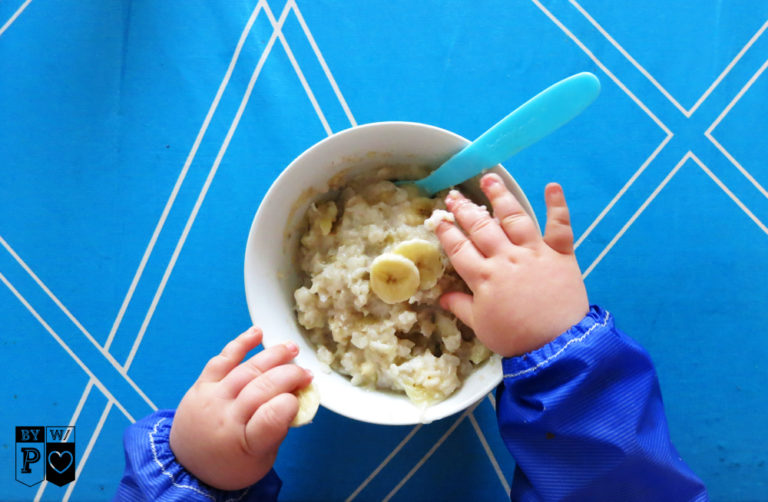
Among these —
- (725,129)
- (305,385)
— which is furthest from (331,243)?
(725,129)

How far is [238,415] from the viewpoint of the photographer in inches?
31.2

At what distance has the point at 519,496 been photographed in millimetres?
871

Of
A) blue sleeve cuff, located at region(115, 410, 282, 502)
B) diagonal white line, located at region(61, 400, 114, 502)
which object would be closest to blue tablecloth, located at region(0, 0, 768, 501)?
diagonal white line, located at region(61, 400, 114, 502)

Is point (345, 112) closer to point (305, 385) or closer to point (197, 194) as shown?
Result: point (197, 194)

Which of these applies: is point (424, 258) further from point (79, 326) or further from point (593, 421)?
point (79, 326)

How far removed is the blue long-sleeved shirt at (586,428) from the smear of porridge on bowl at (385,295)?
0.34 feet

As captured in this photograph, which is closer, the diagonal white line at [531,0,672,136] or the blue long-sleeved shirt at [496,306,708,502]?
the blue long-sleeved shirt at [496,306,708,502]

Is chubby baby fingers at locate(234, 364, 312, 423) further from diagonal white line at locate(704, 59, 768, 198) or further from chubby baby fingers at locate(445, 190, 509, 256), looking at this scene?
diagonal white line at locate(704, 59, 768, 198)

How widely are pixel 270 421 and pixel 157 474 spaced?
20 centimetres

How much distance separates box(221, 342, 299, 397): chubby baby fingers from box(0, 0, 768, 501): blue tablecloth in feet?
0.69

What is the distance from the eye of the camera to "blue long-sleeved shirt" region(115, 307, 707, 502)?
749mm

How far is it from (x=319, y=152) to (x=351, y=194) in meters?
0.11

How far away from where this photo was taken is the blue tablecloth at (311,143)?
1.01 metres

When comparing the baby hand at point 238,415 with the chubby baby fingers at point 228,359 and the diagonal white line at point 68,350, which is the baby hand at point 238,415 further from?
the diagonal white line at point 68,350
